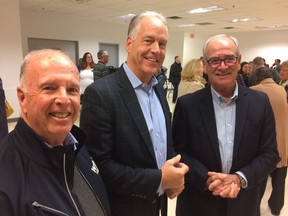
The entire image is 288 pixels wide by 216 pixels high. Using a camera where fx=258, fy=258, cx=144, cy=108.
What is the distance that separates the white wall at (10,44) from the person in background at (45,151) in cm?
561

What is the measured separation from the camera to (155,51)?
1256 millimetres

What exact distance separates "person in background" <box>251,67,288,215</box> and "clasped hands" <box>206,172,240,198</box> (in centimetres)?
163

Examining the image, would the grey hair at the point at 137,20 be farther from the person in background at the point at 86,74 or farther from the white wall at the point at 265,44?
the white wall at the point at 265,44

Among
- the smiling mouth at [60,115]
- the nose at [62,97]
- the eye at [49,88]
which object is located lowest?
the smiling mouth at [60,115]

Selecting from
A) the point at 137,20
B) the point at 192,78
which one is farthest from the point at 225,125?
the point at 192,78

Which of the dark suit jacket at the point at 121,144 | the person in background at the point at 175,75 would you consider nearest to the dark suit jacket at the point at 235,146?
the dark suit jacket at the point at 121,144

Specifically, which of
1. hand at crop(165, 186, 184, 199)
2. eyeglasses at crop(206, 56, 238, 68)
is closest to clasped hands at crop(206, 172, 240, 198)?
hand at crop(165, 186, 184, 199)

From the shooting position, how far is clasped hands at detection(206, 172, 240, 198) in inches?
52.7

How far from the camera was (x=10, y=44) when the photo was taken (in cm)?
579

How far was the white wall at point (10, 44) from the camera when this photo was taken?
5598 millimetres

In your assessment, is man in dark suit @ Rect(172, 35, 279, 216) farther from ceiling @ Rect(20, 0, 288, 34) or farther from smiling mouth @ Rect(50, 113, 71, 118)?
ceiling @ Rect(20, 0, 288, 34)

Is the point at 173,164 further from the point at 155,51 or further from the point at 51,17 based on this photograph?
the point at 51,17

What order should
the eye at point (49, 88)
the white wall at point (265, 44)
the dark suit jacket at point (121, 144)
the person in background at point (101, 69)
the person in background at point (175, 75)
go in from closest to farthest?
the eye at point (49, 88)
the dark suit jacket at point (121, 144)
the person in background at point (101, 69)
the person in background at point (175, 75)
the white wall at point (265, 44)

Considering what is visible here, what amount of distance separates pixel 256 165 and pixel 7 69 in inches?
233
